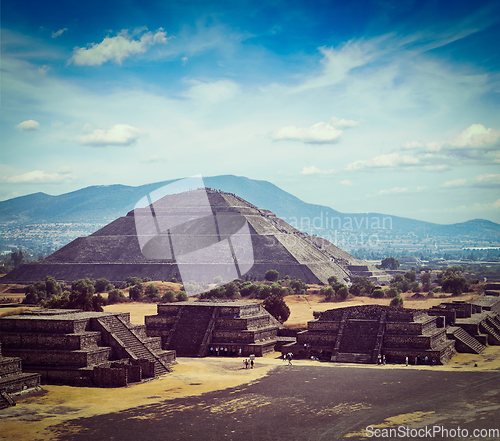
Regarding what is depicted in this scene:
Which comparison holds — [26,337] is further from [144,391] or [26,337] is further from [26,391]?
[144,391]

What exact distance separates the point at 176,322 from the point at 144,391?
16.1 meters

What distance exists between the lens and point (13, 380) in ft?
100

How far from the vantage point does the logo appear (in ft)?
383

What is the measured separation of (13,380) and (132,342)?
900 centimetres

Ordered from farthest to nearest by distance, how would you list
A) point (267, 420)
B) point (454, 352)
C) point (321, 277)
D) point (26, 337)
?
1. point (321, 277)
2. point (454, 352)
3. point (26, 337)
4. point (267, 420)

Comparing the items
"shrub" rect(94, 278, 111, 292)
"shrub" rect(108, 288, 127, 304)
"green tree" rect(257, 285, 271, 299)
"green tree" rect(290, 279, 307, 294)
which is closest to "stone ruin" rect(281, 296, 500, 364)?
"green tree" rect(257, 285, 271, 299)

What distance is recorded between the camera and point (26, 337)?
1422 inches

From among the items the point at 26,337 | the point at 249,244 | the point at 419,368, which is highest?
the point at 249,244

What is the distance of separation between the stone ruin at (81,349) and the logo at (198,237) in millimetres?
59118

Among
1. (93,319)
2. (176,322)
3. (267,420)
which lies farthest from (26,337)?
(267,420)

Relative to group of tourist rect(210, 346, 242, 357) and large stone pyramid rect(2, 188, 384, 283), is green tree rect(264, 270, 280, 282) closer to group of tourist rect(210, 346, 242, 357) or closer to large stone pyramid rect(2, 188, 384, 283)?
large stone pyramid rect(2, 188, 384, 283)

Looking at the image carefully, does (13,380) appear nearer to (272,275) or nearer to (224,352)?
(224,352)

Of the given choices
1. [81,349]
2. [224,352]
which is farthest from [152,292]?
[81,349]

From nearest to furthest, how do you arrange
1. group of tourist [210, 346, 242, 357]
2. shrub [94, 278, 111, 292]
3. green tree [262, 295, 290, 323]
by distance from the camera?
group of tourist [210, 346, 242, 357]
green tree [262, 295, 290, 323]
shrub [94, 278, 111, 292]
